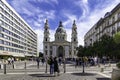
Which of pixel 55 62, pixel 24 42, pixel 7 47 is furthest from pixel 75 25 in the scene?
pixel 55 62

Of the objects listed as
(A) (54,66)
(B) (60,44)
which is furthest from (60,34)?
(A) (54,66)

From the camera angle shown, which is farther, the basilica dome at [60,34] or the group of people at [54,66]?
the basilica dome at [60,34]

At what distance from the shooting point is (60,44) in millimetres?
148625

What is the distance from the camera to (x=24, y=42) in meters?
122

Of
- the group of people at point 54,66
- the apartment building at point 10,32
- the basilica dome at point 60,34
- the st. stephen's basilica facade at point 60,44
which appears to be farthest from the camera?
the basilica dome at point 60,34

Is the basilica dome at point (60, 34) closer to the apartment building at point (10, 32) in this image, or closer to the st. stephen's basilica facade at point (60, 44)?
the st. stephen's basilica facade at point (60, 44)

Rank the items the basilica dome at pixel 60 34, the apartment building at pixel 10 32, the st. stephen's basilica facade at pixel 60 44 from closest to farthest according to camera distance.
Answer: the apartment building at pixel 10 32
the st. stephen's basilica facade at pixel 60 44
the basilica dome at pixel 60 34

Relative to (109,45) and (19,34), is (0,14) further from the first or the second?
(109,45)

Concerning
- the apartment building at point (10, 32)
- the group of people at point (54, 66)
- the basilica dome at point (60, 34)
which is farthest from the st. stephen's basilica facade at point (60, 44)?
the group of people at point (54, 66)

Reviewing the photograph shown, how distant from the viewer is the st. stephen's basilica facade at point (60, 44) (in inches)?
5832

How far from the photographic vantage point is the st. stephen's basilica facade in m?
→ 148

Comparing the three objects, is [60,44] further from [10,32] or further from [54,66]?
[54,66]

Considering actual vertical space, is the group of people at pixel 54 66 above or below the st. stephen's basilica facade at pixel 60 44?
below

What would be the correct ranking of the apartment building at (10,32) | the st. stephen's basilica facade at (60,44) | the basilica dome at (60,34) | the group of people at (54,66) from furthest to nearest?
the basilica dome at (60,34) → the st. stephen's basilica facade at (60,44) → the apartment building at (10,32) → the group of people at (54,66)
